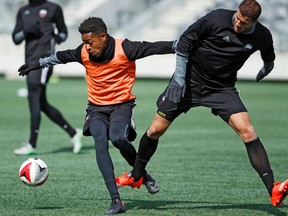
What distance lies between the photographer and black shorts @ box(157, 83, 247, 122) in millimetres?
8266

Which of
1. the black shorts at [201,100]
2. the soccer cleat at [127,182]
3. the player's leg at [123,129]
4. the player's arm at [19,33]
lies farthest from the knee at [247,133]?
the player's arm at [19,33]

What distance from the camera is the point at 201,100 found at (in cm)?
835

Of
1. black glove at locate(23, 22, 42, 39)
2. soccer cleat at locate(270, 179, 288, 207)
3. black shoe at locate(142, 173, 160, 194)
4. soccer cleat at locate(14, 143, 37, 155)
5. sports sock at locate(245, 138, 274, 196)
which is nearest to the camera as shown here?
soccer cleat at locate(270, 179, 288, 207)

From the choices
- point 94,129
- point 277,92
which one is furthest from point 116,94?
point 277,92

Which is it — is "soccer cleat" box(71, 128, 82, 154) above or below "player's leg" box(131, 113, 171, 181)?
below

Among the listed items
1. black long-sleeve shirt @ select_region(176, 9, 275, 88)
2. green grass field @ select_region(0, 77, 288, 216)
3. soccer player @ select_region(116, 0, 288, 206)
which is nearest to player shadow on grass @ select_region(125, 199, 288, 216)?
green grass field @ select_region(0, 77, 288, 216)

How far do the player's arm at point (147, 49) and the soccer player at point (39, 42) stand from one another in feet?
15.7

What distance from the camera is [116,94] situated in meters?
8.44

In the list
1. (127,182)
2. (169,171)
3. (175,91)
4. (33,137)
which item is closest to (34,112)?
(33,137)

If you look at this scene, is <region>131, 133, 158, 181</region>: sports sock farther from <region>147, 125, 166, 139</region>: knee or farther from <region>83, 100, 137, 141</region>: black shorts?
<region>83, 100, 137, 141</region>: black shorts

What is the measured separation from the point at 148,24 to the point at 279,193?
87.8 ft

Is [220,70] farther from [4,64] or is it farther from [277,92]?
[4,64]

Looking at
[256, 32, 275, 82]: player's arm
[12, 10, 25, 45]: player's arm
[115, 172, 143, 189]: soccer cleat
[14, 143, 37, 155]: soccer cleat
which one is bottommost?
[14, 143, 37, 155]: soccer cleat

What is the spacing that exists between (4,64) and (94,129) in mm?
25085
